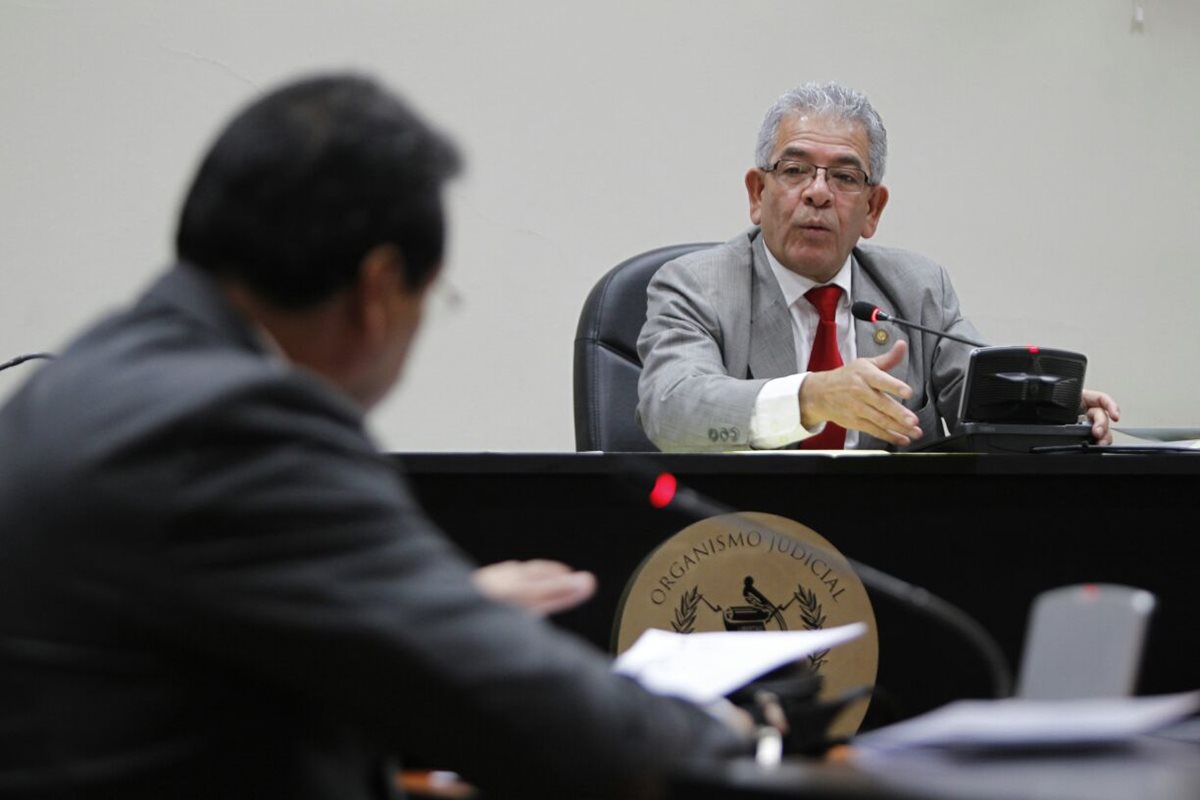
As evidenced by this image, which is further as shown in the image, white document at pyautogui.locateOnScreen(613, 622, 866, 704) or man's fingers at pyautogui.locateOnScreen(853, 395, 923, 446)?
man's fingers at pyautogui.locateOnScreen(853, 395, 923, 446)

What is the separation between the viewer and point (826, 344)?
2.86m

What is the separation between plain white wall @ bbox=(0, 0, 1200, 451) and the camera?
3.62m

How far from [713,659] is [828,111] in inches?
75.0

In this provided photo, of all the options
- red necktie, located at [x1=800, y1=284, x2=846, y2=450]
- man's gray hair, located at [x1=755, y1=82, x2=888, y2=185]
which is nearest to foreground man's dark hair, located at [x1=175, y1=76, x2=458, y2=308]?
red necktie, located at [x1=800, y1=284, x2=846, y2=450]

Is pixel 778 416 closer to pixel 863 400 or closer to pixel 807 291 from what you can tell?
pixel 863 400

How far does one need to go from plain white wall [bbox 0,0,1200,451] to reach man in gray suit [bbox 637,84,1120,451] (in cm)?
88

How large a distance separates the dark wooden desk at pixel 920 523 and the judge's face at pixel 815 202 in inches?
33.8

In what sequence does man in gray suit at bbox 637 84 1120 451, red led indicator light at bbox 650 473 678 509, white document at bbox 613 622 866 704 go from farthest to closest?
man in gray suit at bbox 637 84 1120 451 → red led indicator light at bbox 650 473 678 509 → white document at bbox 613 622 866 704

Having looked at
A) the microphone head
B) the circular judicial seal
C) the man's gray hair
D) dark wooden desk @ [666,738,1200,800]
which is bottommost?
the circular judicial seal

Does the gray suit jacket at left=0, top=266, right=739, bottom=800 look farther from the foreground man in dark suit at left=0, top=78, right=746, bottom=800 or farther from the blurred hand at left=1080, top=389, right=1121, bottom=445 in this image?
the blurred hand at left=1080, top=389, right=1121, bottom=445

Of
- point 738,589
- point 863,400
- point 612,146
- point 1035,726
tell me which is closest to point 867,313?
point 863,400

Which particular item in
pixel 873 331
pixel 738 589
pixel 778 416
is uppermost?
pixel 873 331

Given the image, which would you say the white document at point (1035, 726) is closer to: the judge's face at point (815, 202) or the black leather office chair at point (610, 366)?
the black leather office chair at point (610, 366)

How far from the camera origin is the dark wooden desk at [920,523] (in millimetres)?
2090
